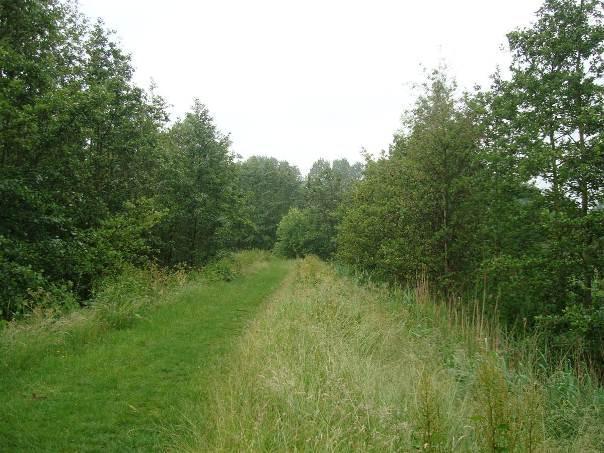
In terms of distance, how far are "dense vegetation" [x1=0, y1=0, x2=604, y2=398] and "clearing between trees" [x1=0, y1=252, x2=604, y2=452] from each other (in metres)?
2.25

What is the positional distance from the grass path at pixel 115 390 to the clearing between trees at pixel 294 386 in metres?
0.02

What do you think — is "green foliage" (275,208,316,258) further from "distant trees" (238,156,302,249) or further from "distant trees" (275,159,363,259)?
"distant trees" (238,156,302,249)

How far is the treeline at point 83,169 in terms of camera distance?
33.2 feet

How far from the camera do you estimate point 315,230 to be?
132 ft

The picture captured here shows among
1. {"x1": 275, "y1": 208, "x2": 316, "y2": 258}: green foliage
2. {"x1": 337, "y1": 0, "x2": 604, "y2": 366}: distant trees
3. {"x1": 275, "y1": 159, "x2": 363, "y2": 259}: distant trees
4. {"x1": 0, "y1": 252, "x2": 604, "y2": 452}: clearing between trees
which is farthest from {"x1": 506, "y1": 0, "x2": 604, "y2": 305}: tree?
{"x1": 275, "y1": 208, "x2": 316, "y2": 258}: green foliage

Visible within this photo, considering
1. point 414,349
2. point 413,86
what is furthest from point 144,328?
point 413,86

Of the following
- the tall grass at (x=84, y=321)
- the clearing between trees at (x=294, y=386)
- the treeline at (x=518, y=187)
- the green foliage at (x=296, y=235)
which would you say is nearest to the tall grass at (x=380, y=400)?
the clearing between trees at (x=294, y=386)

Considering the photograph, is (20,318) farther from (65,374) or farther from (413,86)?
(413,86)

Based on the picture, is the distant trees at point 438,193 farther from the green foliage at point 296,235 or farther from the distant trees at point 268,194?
the distant trees at point 268,194

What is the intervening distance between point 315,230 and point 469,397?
35.8 m

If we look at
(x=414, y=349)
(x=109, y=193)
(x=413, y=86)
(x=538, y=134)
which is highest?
(x=413, y=86)

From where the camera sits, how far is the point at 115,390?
222 inches

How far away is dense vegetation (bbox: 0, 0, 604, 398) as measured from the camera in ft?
34.0

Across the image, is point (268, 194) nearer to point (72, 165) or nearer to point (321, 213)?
point (321, 213)
